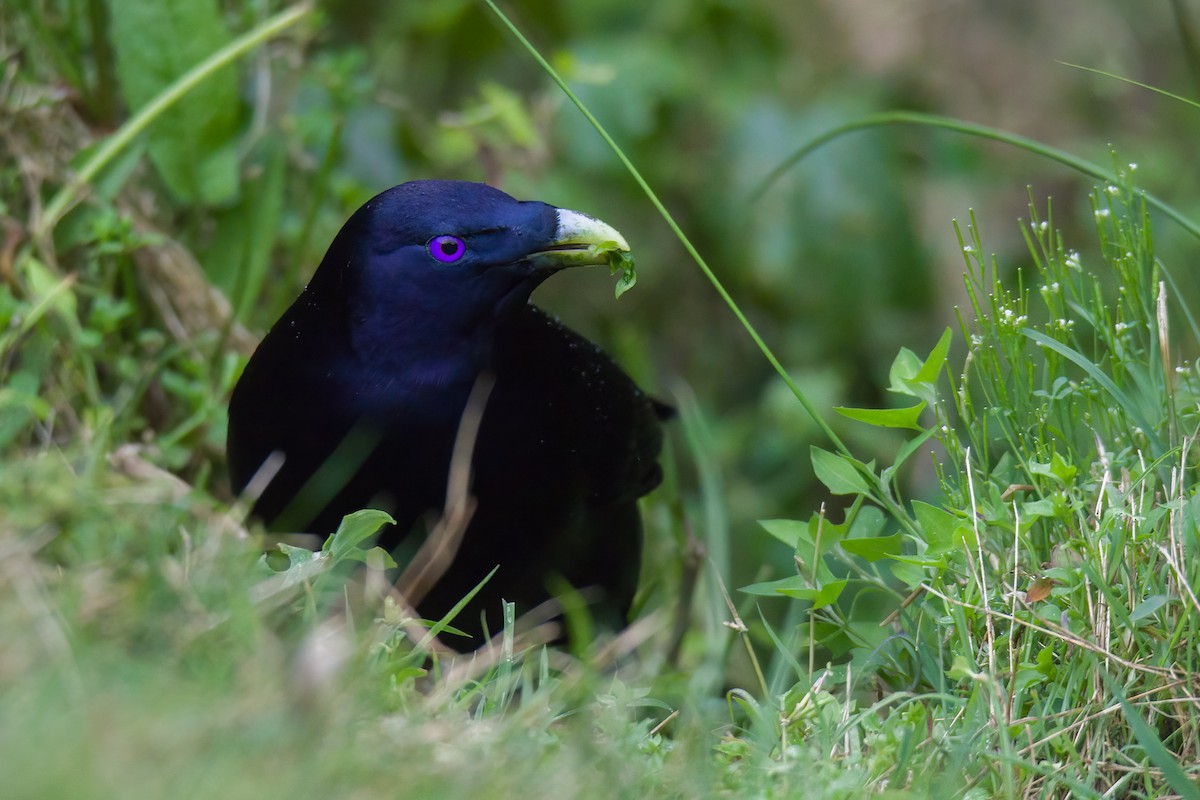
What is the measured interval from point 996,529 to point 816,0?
421cm

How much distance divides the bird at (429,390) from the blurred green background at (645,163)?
0.39m

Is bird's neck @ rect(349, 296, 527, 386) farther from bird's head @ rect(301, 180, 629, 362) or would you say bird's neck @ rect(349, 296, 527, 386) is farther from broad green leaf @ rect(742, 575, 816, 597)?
broad green leaf @ rect(742, 575, 816, 597)

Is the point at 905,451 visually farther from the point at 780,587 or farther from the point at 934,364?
the point at 780,587

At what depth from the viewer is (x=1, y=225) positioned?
3.30 metres

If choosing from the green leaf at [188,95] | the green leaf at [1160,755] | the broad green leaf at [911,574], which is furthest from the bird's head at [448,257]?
the green leaf at [1160,755]

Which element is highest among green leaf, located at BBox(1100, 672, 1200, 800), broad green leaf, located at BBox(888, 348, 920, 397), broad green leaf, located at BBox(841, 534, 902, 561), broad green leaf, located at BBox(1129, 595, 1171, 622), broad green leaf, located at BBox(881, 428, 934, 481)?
broad green leaf, located at BBox(888, 348, 920, 397)

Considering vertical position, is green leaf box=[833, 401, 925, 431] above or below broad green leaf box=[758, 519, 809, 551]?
above

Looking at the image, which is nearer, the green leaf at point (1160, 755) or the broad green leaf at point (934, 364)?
the green leaf at point (1160, 755)

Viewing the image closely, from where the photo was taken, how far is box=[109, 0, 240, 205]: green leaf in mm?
3457

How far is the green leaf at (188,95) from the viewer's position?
3457 mm

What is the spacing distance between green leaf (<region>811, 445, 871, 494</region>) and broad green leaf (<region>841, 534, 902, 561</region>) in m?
0.08

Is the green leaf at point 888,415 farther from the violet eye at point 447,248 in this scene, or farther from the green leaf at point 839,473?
the violet eye at point 447,248

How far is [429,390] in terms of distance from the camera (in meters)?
2.59

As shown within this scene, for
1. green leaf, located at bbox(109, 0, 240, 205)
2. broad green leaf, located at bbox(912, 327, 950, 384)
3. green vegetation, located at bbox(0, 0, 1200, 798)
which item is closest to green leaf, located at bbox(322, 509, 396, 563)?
green vegetation, located at bbox(0, 0, 1200, 798)
